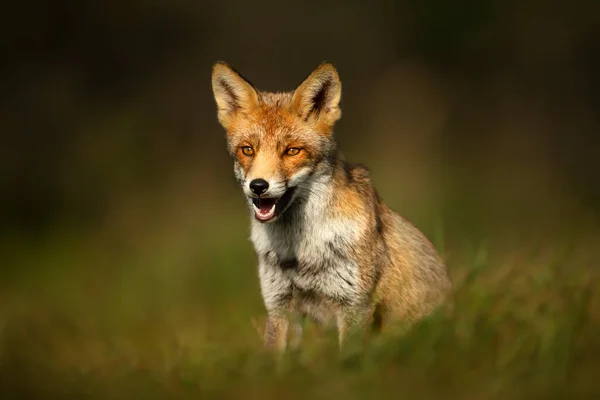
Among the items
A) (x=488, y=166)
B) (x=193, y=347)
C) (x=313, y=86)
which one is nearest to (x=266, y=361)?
(x=193, y=347)

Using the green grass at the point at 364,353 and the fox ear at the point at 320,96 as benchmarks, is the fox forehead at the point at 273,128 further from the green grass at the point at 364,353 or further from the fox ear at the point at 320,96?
the green grass at the point at 364,353

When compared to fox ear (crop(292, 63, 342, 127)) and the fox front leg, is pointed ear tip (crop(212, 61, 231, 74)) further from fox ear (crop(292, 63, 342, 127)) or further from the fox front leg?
the fox front leg

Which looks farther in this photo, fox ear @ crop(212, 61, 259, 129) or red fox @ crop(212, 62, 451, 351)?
fox ear @ crop(212, 61, 259, 129)

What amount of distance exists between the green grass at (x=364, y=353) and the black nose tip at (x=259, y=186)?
91 centimetres

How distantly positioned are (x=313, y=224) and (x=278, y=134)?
62 cm

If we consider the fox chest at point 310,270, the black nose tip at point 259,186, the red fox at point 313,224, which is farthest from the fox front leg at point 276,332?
the black nose tip at point 259,186

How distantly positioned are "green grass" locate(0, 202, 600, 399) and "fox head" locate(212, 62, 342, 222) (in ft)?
3.02

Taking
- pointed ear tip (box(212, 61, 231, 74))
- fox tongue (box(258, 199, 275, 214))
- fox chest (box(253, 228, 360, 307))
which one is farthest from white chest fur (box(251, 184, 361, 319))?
pointed ear tip (box(212, 61, 231, 74))

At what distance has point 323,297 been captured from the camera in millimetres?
5492

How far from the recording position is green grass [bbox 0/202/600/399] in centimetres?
437

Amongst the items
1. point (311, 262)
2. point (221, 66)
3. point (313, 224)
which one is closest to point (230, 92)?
point (221, 66)

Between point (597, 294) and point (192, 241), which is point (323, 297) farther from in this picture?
point (192, 241)

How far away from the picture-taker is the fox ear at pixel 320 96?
550cm

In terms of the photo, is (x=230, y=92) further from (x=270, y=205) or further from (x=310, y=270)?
(x=310, y=270)
